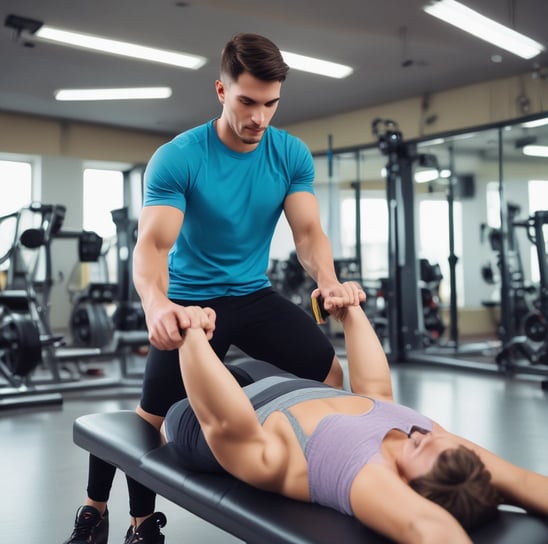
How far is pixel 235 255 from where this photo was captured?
1625mm

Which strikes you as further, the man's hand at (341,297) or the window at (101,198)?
the window at (101,198)

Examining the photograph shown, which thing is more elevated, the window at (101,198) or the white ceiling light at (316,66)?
the white ceiling light at (316,66)

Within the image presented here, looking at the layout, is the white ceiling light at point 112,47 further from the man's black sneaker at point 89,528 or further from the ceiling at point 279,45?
the man's black sneaker at point 89,528

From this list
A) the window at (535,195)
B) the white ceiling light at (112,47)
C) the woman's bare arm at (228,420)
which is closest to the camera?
the woman's bare arm at (228,420)

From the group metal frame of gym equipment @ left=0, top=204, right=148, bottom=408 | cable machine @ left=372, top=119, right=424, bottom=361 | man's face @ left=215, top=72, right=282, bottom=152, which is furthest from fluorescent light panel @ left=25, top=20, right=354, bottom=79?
man's face @ left=215, top=72, right=282, bottom=152

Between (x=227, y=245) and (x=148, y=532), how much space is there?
0.73 metres

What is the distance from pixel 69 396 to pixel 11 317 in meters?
0.66

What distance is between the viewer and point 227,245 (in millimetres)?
1606

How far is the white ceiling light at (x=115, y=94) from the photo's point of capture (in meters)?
6.16

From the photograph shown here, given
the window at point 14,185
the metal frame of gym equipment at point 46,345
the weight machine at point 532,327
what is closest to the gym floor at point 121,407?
the metal frame of gym equipment at point 46,345

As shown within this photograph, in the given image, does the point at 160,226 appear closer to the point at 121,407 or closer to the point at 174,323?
the point at 174,323

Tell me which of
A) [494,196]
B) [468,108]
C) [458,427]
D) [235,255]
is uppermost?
[468,108]

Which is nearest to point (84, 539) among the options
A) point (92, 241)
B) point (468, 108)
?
point (92, 241)

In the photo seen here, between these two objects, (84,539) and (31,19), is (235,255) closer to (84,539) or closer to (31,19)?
(84,539)
